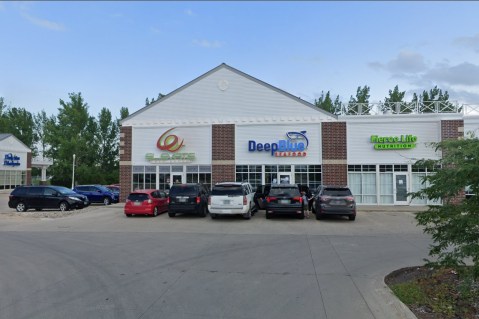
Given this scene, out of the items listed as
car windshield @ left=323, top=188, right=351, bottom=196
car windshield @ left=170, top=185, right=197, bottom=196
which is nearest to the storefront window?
car windshield @ left=323, top=188, right=351, bottom=196

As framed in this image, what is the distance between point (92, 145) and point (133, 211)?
142ft

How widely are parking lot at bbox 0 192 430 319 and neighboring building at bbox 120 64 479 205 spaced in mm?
10654

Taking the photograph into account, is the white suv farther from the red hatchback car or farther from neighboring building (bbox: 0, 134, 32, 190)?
neighboring building (bbox: 0, 134, 32, 190)

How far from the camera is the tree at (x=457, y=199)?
5668 mm

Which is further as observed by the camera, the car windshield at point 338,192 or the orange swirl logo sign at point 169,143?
the orange swirl logo sign at point 169,143

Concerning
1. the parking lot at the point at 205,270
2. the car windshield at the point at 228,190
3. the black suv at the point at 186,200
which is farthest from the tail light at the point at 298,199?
the black suv at the point at 186,200

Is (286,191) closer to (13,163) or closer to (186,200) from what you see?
(186,200)

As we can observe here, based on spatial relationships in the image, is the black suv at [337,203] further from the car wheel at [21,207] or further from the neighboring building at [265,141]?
the car wheel at [21,207]

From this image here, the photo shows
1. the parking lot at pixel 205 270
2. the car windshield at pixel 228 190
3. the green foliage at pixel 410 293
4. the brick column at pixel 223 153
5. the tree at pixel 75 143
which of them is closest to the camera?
the parking lot at pixel 205 270

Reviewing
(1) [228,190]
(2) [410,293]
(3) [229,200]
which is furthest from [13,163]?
(2) [410,293]

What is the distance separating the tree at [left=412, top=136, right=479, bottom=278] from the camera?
5.67 metres

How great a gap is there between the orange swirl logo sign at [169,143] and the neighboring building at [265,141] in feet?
0.24

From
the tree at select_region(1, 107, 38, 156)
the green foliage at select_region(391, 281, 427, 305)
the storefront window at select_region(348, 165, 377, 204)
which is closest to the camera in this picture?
the green foliage at select_region(391, 281, 427, 305)

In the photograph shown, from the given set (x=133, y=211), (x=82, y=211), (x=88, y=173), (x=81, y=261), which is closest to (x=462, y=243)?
(x=81, y=261)
